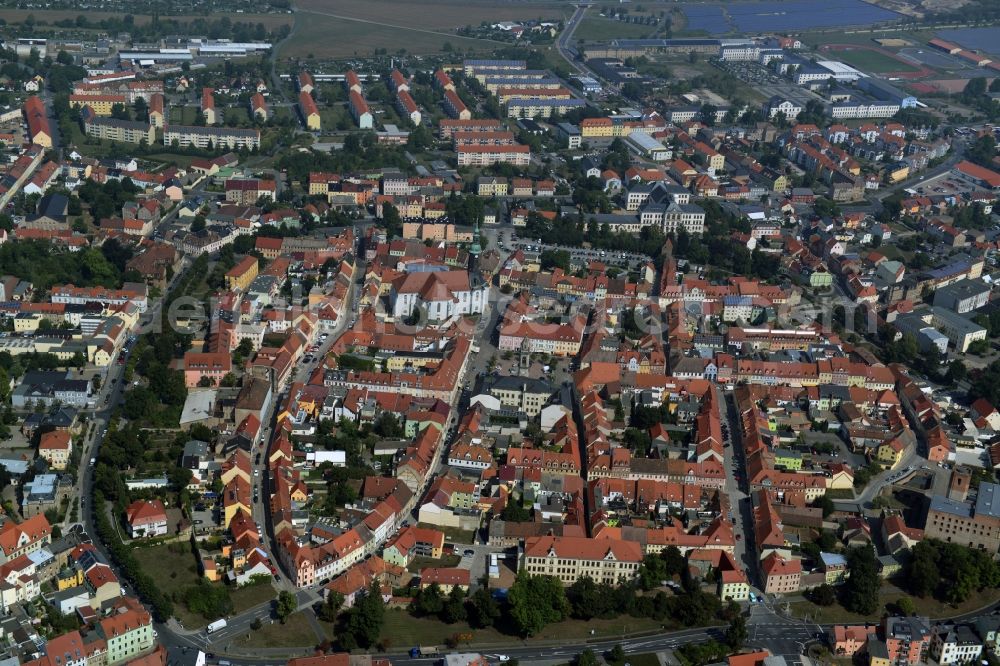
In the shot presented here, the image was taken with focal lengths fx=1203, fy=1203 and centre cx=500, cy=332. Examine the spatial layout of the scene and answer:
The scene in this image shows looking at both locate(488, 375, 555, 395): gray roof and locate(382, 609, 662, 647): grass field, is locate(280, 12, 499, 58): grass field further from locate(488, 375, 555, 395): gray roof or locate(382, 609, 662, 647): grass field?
locate(382, 609, 662, 647): grass field

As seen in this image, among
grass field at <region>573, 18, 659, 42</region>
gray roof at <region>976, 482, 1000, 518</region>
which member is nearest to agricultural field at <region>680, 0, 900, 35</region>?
grass field at <region>573, 18, 659, 42</region>

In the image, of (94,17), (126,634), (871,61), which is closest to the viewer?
(126,634)

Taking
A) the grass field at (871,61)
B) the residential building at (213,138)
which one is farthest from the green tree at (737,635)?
the grass field at (871,61)

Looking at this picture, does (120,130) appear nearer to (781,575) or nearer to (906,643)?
(781,575)

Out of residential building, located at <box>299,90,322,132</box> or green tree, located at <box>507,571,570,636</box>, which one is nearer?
Answer: green tree, located at <box>507,571,570,636</box>

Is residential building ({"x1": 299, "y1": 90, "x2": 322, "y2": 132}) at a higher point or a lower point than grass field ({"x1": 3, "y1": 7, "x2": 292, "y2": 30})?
lower

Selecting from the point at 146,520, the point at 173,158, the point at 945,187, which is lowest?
the point at 146,520

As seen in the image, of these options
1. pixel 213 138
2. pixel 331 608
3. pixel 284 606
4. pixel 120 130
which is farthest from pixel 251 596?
pixel 120 130
